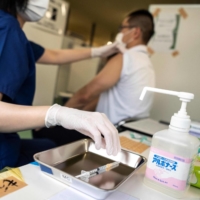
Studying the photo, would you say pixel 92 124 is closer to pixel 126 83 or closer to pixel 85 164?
pixel 85 164

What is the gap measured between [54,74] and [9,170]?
1.92m

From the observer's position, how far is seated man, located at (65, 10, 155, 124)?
43.0 inches

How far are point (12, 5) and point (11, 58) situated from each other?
0.23m

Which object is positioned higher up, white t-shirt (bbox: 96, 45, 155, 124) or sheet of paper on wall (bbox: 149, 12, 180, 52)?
sheet of paper on wall (bbox: 149, 12, 180, 52)

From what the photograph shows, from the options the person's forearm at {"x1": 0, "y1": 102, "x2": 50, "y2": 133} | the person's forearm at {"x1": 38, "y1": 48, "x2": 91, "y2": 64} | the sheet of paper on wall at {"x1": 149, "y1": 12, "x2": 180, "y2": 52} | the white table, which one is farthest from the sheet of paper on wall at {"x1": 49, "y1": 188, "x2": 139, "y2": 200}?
the sheet of paper on wall at {"x1": 149, "y1": 12, "x2": 180, "y2": 52}

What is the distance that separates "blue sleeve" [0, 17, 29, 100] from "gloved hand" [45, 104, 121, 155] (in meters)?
0.14

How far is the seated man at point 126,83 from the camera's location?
3.58 ft

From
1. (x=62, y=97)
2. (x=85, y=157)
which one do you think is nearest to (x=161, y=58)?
(x=85, y=157)

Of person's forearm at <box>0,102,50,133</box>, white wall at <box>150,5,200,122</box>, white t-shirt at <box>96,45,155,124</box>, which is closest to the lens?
person's forearm at <box>0,102,50,133</box>

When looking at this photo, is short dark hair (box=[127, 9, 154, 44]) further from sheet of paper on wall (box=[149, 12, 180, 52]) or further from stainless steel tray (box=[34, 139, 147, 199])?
stainless steel tray (box=[34, 139, 147, 199])

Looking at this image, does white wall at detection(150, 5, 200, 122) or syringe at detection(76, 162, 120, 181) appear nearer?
syringe at detection(76, 162, 120, 181)

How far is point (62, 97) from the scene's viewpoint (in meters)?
2.36

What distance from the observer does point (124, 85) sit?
3.65 feet

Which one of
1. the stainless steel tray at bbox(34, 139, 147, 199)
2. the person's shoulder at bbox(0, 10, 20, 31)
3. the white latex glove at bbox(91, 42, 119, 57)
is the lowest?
the stainless steel tray at bbox(34, 139, 147, 199)
